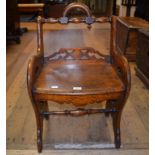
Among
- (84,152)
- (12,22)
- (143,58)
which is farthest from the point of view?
(12,22)

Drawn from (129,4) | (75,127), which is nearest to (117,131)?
(75,127)

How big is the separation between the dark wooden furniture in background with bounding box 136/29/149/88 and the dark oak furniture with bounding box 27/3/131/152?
0.79 m

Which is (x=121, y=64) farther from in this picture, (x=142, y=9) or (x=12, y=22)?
(x=142, y=9)

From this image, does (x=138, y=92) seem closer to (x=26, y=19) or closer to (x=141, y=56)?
(x=141, y=56)

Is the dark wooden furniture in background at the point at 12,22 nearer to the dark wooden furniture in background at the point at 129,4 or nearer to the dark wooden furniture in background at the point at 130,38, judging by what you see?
the dark wooden furniture in background at the point at 130,38

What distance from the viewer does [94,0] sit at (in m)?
7.43

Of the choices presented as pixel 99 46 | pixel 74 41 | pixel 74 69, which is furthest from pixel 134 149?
pixel 74 41

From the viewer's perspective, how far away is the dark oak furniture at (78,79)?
53.0 inches

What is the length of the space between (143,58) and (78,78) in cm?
126

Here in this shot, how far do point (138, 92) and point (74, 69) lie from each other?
95 cm

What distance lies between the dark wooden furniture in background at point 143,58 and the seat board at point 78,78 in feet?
2.76

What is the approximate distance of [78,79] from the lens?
1.46m

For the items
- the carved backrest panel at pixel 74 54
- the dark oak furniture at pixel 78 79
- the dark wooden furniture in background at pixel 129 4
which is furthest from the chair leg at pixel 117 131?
the dark wooden furniture in background at pixel 129 4

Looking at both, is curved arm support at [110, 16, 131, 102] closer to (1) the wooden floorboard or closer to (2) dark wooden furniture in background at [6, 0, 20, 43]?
(1) the wooden floorboard
